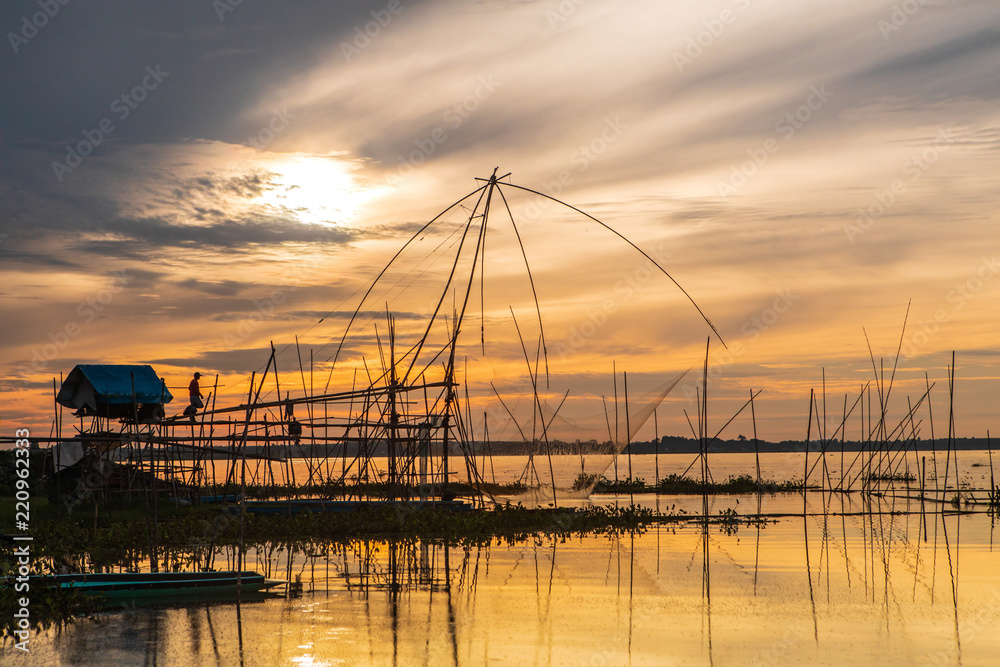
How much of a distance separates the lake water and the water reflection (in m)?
0.03

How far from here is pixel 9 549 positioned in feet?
47.0

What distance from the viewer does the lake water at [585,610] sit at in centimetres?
840

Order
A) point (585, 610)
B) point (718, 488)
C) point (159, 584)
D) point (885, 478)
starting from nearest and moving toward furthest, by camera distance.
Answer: point (585, 610) < point (159, 584) < point (718, 488) < point (885, 478)

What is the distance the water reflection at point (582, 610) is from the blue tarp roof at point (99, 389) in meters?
6.18

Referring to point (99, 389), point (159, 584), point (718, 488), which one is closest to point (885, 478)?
point (718, 488)

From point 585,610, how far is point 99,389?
48.1ft

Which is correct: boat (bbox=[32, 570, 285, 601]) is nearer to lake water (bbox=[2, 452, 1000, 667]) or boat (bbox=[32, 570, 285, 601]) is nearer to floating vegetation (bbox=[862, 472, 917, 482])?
lake water (bbox=[2, 452, 1000, 667])

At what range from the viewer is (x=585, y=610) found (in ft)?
34.4

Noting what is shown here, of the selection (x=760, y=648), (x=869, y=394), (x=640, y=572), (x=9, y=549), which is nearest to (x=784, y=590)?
(x=640, y=572)

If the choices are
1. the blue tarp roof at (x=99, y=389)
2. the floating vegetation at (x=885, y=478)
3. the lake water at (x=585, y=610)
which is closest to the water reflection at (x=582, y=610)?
the lake water at (x=585, y=610)

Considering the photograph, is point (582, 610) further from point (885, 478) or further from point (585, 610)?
point (885, 478)

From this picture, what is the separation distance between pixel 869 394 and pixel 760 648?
80.2 ft

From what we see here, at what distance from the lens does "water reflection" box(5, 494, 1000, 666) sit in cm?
844

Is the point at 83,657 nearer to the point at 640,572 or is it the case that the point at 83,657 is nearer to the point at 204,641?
the point at 204,641
